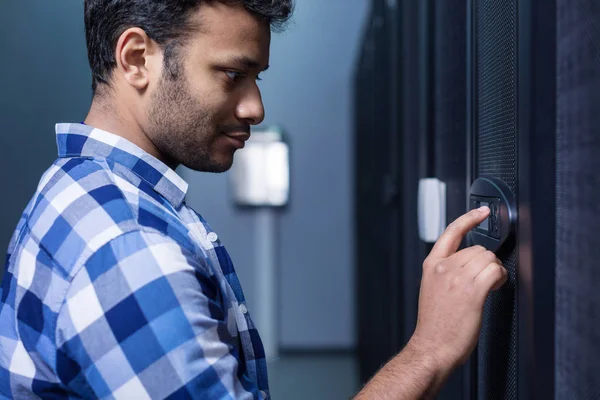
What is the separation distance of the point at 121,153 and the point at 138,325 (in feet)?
0.89

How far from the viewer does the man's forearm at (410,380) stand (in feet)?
2.18

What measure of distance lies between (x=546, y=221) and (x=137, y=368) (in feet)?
1.40

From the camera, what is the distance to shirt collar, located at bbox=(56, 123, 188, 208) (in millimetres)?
744

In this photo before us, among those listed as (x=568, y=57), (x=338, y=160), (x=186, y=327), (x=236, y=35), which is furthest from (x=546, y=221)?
(x=338, y=160)

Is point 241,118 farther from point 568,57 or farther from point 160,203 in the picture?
point 568,57

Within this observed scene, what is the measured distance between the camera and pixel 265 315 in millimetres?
3902

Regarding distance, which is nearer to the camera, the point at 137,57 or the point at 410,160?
→ the point at 137,57

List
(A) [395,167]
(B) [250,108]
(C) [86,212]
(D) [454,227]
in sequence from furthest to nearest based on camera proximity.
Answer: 1. (A) [395,167]
2. (B) [250,108]
3. (D) [454,227]
4. (C) [86,212]

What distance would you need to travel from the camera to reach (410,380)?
0.67m

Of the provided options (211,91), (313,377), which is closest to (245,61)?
(211,91)

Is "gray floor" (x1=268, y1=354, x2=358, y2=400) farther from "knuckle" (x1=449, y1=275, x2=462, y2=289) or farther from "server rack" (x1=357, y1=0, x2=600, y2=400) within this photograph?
"knuckle" (x1=449, y1=275, x2=462, y2=289)

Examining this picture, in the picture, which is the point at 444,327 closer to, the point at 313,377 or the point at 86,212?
the point at 86,212

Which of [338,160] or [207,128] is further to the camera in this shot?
[338,160]

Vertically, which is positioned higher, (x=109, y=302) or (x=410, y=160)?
(x=410, y=160)
